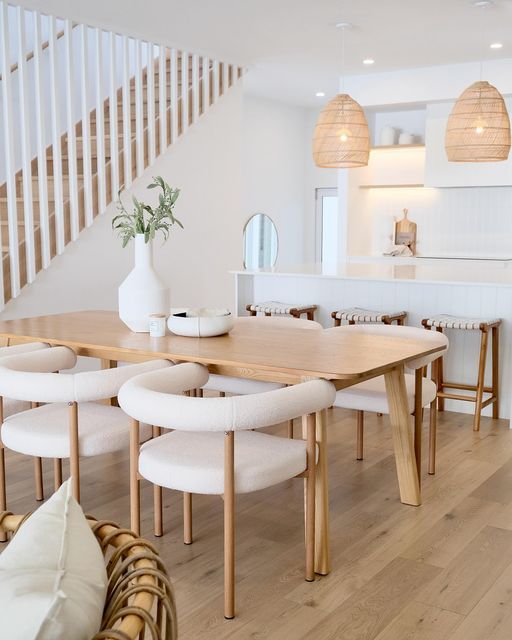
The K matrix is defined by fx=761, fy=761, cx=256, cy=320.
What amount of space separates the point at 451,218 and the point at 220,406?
6.02m

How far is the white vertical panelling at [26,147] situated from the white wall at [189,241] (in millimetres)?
223

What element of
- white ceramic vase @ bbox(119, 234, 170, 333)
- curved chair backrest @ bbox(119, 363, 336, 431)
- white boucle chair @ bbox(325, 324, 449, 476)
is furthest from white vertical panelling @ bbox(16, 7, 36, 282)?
curved chair backrest @ bbox(119, 363, 336, 431)

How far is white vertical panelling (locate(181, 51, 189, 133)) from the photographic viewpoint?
20.8 feet

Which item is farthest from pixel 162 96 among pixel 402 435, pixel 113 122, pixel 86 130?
pixel 402 435

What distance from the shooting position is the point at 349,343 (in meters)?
3.27

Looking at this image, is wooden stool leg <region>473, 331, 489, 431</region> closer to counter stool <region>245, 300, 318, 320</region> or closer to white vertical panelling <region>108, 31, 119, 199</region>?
counter stool <region>245, 300, 318, 320</region>

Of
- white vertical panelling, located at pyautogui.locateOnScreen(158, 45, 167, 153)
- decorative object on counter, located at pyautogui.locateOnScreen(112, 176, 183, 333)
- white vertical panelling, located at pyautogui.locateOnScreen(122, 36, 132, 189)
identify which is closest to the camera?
decorative object on counter, located at pyautogui.locateOnScreen(112, 176, 183, 333)

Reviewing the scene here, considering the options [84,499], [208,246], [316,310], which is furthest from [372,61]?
[84,499]

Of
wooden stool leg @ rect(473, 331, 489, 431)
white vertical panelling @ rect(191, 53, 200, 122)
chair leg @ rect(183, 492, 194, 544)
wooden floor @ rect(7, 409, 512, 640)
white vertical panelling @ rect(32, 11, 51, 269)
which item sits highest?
white vertical panelling @ rect(191, 53, 200, 122)

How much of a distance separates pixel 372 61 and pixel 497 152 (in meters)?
2.22

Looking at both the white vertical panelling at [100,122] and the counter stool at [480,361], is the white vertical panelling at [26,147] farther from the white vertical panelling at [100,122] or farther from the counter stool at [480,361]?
the counter stool at [480,361]

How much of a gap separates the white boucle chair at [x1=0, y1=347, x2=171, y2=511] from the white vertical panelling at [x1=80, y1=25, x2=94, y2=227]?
2.65 metres

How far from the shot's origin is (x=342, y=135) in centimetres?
499

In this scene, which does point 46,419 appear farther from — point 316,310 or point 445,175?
point 445,175
